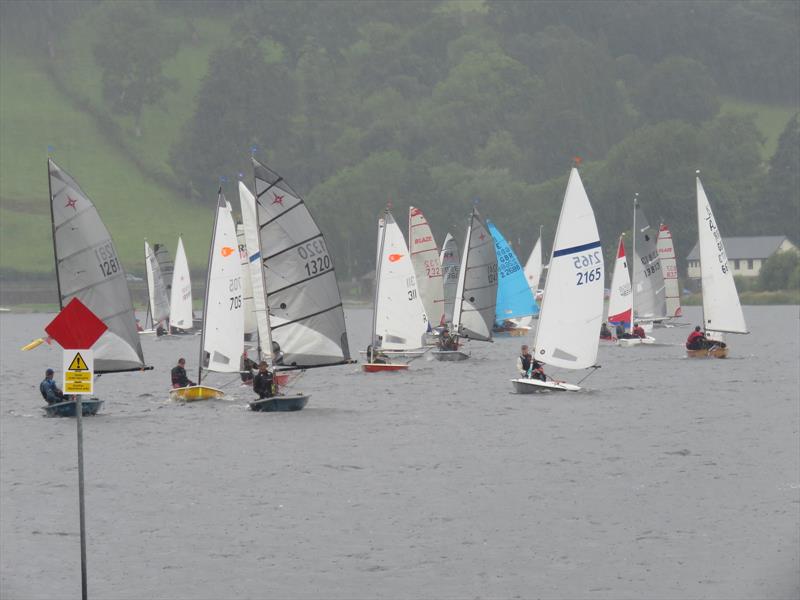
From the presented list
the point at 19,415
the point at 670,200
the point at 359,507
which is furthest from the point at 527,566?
the point at 670,200

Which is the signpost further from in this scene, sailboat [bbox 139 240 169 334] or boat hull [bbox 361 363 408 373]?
sailboat [bbox 139 240 169 334]

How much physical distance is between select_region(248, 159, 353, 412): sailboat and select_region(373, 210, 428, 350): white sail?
53.8 ft

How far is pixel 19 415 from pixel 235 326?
29.0 ft

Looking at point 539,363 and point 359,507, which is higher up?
point 539,363

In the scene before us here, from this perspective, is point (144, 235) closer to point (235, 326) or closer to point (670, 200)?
point (670, 200)

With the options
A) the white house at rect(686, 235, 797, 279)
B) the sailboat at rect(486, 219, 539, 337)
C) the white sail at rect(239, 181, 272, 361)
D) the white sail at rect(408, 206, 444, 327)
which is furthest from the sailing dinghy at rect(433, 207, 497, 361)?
the white house at rect(686, 235, 797, 279)

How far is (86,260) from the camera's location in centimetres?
5119

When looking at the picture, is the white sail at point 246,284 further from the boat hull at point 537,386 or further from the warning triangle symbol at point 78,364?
the warning triangle symbol at point 78,364

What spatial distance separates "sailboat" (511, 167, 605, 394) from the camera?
54969 mm

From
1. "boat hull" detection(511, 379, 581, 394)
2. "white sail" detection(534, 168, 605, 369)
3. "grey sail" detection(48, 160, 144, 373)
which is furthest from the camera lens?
"boat hull" detection(511, 379, 581, 394)

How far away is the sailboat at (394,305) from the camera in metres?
70.6

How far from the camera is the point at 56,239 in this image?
5084 centimetres

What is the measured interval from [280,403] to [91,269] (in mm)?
7414

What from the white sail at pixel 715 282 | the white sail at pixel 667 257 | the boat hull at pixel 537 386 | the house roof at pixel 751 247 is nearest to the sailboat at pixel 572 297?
the boat hull at pixel 537 386
